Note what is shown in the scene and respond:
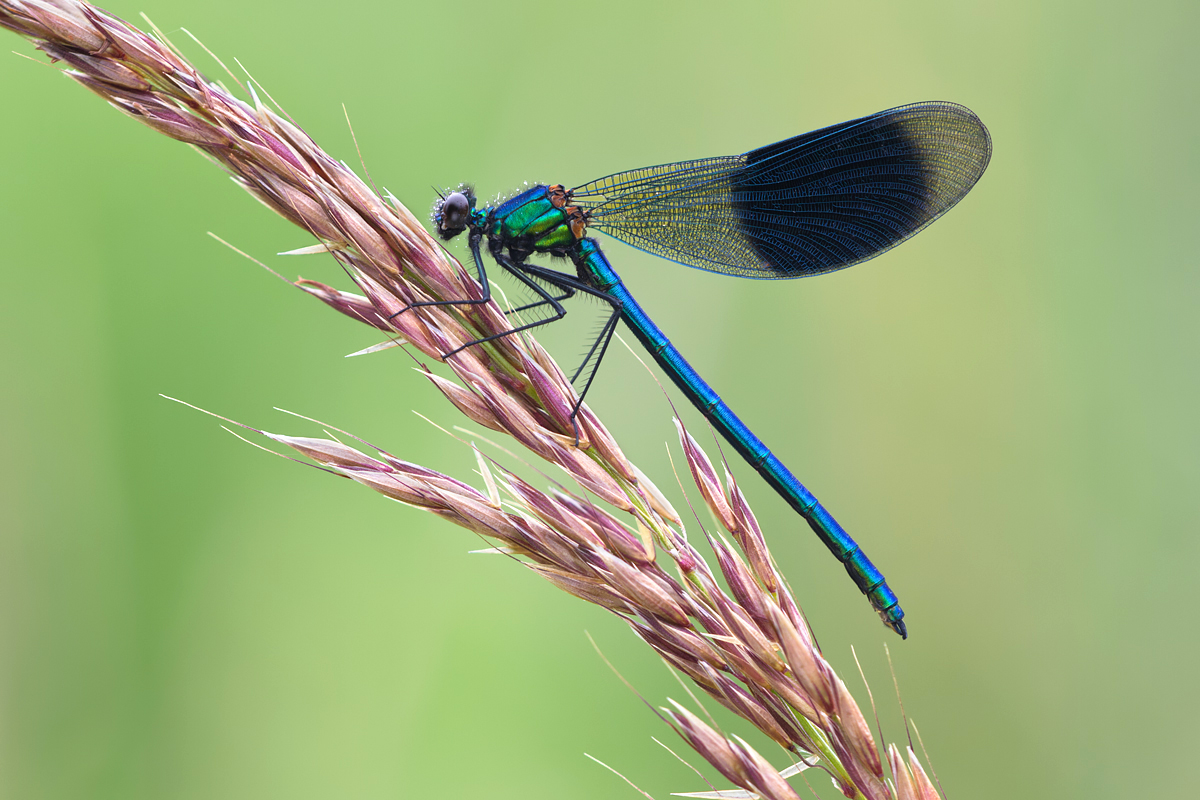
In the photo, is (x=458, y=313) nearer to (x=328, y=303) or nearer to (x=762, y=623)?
(x=328, y=303)

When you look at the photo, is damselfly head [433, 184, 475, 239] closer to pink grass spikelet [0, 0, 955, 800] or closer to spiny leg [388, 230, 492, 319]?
spiny leg [388, 230, 492, 319]

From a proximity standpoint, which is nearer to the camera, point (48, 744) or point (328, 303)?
point (328, 303)

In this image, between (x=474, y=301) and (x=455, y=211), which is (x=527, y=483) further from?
(x=455, y=211)

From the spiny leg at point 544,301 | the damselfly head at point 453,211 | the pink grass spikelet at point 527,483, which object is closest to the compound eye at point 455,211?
the damselfly head at point 453,211

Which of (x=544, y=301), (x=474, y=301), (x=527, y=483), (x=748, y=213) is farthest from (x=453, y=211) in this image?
(x=527, y=483)

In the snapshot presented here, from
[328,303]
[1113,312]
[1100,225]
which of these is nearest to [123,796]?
[328,303]

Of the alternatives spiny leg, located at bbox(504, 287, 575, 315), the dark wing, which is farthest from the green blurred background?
the dark wing

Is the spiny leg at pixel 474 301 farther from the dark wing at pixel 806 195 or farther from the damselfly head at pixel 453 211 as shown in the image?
the dark wing at pixel 806 195

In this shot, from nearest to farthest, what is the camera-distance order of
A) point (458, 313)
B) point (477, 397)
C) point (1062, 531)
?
point (477, 397)
point (458, 313)
point (1062, 531)
